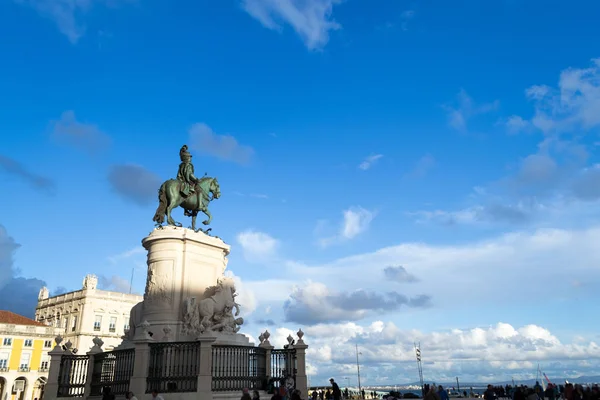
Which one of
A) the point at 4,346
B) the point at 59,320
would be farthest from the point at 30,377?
the point at 59,320

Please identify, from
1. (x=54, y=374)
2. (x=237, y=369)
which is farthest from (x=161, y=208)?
(x=237, y=369)

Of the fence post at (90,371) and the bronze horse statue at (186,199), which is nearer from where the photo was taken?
the fence post at (90,371)

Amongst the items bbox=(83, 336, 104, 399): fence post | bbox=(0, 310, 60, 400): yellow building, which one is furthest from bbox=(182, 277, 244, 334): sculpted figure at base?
bbox=(0, 310, 60, 400): yellow building

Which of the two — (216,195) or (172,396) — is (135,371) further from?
(216,195)

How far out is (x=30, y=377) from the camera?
203ft

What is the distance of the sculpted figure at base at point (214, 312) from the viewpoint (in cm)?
1888

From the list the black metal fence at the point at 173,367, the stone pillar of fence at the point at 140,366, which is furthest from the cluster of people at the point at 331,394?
the stone pillar of fence at the point at 140,366

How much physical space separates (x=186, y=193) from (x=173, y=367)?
8284 millimetres

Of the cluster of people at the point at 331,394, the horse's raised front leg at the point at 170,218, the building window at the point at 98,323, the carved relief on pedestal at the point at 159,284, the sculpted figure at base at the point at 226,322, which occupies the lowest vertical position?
the cluster of people at the point at 331,394

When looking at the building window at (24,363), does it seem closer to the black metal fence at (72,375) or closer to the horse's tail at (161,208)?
the black metal fence at (72,375)

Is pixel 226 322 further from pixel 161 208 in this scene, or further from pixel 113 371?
pixel 161 208

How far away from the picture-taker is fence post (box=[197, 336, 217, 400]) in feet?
52.0

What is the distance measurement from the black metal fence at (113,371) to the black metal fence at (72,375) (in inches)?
22.4

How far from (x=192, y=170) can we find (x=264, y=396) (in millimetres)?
10746
